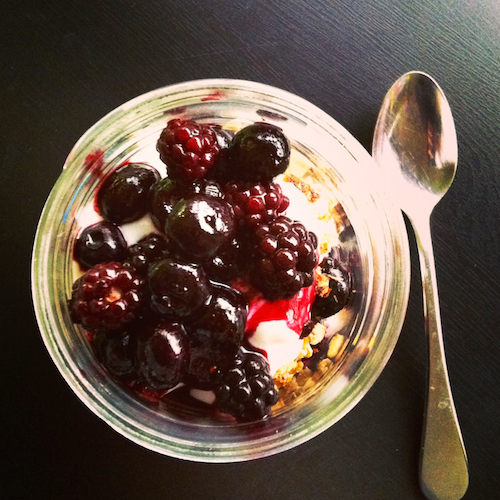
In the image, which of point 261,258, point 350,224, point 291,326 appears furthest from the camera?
point 350,224

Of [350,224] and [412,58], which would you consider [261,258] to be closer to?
[350,224]

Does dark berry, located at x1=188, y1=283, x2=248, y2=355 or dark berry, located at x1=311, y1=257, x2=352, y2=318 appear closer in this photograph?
dark berry, located at x1=188, y1=283, x2=248, y2=355

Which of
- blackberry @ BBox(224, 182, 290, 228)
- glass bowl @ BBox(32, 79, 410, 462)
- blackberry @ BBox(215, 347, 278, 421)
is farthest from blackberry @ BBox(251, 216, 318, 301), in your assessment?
glass bowl @ BBox(32, 79, 410, 462)

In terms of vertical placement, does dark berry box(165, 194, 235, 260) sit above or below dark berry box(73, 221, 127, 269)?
above

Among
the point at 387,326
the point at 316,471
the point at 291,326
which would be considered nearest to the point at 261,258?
the point at 291,326

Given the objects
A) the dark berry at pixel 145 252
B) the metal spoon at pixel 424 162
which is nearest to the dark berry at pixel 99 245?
the dark berry at pixel 145 252

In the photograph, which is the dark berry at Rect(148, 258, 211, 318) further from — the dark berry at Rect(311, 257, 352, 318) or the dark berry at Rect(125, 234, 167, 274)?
the dark berry at Rect(311, 257, 352, 318)
